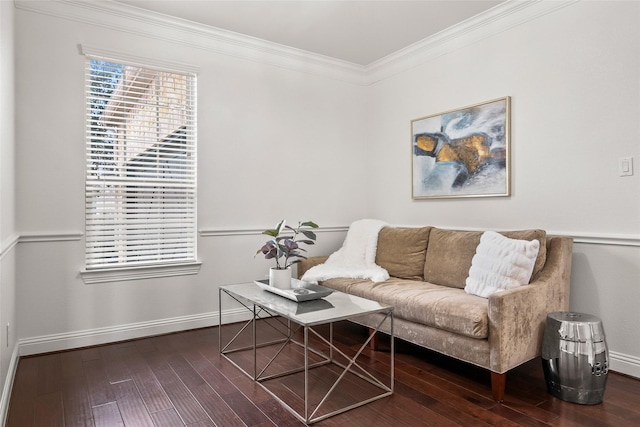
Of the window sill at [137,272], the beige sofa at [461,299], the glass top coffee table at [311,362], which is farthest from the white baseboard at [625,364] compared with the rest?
the window sill at [137,272]

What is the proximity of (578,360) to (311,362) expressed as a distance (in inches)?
62.3

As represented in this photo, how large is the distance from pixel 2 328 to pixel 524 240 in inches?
123

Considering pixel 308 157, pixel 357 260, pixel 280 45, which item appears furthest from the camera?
A: pixel 308 157

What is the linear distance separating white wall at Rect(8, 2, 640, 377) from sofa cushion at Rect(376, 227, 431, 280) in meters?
0.35

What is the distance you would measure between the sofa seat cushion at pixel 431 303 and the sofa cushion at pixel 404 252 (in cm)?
17

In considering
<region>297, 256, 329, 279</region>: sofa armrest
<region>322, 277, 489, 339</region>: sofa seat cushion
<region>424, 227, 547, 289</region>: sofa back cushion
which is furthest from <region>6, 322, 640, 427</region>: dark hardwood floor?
<region>297, 256, 329, 279</region>: sofa armrest

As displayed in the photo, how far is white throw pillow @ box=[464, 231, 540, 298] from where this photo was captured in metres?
2.60

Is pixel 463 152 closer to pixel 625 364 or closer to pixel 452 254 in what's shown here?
pixel 452 254

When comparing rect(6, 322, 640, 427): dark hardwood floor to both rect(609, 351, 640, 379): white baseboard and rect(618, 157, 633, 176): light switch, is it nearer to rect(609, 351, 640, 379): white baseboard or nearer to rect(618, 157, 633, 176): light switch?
rect(609, 351, 640, 379): white baseboard

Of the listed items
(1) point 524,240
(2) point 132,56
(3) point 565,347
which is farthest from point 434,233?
(2) point 132,56

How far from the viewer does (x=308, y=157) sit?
4.29 meters

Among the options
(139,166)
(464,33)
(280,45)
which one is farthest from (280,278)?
(464,33)

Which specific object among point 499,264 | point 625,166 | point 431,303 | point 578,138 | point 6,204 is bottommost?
point 431,303

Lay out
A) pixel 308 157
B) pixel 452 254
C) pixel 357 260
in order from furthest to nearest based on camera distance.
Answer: pixel 308 157
pixel 357 260
pixel 452 254
